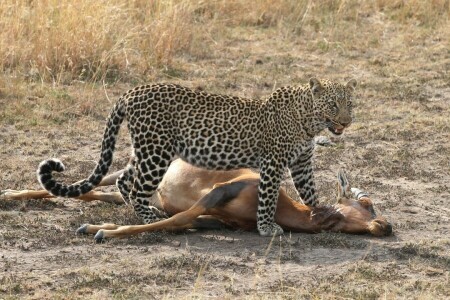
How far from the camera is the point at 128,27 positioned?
1525cm

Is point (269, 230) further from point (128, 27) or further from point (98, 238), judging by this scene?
point (128, 27)

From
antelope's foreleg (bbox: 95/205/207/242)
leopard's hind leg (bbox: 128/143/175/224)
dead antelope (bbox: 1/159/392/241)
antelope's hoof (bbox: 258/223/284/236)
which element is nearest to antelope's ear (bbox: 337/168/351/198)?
dead antelope (bbox: 1/159/392/241)

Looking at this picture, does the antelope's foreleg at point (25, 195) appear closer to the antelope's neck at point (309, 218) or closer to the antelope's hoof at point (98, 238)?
the antelope's hoof at point (98, 238)

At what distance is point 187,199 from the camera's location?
10133mm

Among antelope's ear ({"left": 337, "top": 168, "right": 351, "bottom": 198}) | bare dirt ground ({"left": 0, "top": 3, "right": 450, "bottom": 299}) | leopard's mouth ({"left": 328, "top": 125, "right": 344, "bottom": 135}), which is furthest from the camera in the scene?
antelope's ear ({"left": 337, "top": 168, "right": 351, "bottom": 198})

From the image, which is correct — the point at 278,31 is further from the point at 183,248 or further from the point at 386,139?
the point at 183,248

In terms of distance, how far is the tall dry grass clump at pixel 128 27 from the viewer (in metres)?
14.2

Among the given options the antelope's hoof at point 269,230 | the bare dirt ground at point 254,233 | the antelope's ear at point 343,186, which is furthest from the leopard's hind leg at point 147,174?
the antelope's ear at point 343,186

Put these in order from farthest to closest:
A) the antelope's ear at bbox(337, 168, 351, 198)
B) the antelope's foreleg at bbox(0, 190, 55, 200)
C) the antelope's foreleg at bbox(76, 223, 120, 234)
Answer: the antelope's foreleg at bbox(0, 190, 55, 200) → the antelope's ear at bbox(337, 168, 351, 198) → the antelope's foreleg at bbox(76, 223, 120, 234)

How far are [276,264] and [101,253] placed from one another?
1.36 meters

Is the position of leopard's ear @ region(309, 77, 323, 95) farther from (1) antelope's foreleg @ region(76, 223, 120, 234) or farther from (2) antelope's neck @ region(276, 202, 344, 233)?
(1) antelope's foreleg @ region(76, 223, 120, 234)

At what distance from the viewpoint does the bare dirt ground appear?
8.59m

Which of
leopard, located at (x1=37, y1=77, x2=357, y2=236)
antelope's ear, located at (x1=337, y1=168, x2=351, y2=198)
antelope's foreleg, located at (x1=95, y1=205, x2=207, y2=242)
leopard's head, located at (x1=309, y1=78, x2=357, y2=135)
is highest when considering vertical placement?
leopard's head, located at (x1=309, y1=78, x2=357, y2=135)

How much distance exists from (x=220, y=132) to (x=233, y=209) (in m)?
0.65
